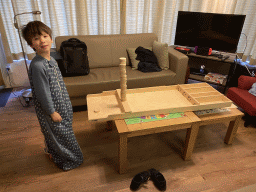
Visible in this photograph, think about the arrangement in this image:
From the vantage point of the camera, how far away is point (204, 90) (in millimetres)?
2078

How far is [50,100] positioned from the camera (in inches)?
55.2

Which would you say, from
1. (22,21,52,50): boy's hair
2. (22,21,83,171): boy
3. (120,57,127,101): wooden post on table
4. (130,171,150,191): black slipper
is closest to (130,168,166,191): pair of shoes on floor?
(130,171,150,191): black slipper

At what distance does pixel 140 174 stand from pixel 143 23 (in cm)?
254

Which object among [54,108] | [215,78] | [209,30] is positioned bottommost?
[215,78]

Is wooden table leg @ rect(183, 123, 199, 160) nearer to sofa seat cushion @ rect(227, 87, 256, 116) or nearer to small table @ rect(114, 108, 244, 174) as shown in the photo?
small table @ rect(114, 108, 244, 174)

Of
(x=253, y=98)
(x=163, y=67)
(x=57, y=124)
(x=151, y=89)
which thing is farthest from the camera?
(x=163, y=67)

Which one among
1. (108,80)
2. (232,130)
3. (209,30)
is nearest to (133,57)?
(108,80)

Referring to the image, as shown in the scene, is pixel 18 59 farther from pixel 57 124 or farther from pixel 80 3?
pixel 57 124

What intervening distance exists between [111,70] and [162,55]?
2.54 ft

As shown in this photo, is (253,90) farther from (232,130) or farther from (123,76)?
(123,76)

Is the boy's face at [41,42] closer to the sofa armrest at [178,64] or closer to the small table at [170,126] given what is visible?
the small table at [170,126]

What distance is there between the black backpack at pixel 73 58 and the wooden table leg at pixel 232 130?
1819mm

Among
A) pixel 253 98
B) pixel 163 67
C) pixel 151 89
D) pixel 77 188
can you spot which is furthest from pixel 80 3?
pixel 253 98

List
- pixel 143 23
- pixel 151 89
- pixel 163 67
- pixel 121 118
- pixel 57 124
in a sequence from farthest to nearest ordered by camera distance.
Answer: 1. pixel 143 23
2. pixel 163 67
3. pixel 151 89
4. pixel 121 118
5. pixel 57 124
